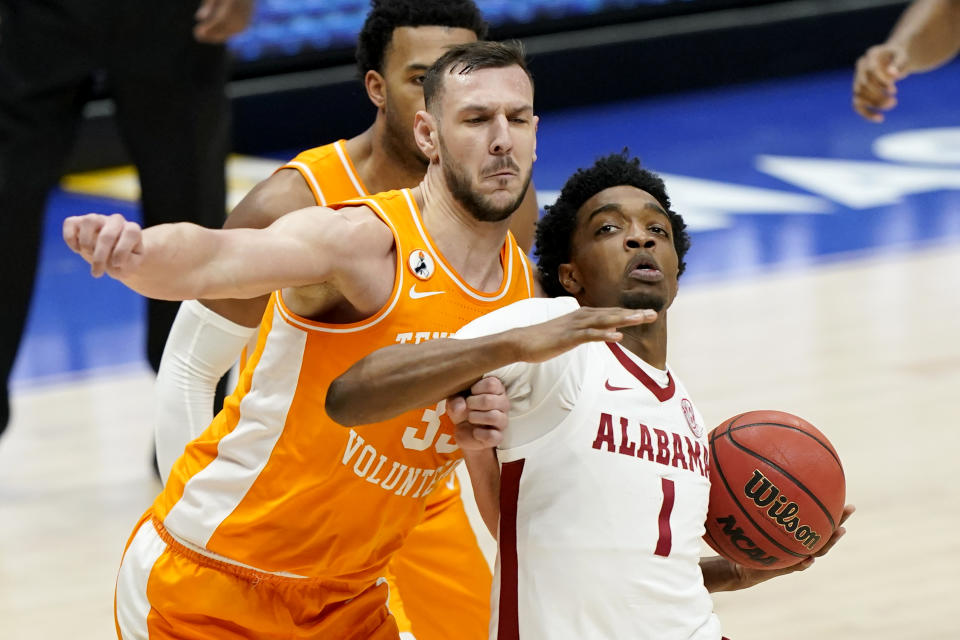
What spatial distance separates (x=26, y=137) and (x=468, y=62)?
2829 millimetres

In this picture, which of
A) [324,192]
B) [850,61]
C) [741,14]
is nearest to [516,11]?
[741,14]

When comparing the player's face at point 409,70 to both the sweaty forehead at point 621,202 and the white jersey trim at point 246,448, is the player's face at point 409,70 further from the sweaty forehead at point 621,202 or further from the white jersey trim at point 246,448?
the white jersey trim at point 246,448

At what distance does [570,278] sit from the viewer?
3.18m

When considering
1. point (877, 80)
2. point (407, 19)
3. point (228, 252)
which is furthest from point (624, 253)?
point (877, 80)

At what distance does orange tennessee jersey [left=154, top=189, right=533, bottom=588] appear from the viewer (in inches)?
116

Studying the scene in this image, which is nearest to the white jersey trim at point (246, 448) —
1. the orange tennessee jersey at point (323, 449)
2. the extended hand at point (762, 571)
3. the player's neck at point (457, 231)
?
the orange tennessee jersey at point (323, 449)

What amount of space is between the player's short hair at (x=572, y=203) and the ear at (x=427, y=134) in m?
0.36

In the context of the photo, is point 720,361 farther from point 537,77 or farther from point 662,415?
point 537,77

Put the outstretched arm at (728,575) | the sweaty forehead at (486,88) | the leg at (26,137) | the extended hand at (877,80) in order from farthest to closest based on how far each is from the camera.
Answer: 1. the leg at (26,137)
2. the extended hand at (877,80)
3. the outstretched arm at (728,575)
4. the sweaty forehead at (486,88)

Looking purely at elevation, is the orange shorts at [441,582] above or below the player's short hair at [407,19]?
below

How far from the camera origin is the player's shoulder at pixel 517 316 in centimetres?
277

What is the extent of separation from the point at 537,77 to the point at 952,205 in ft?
11.8

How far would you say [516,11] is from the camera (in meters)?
10.9

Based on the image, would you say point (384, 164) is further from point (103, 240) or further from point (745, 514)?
point (103, 240)
